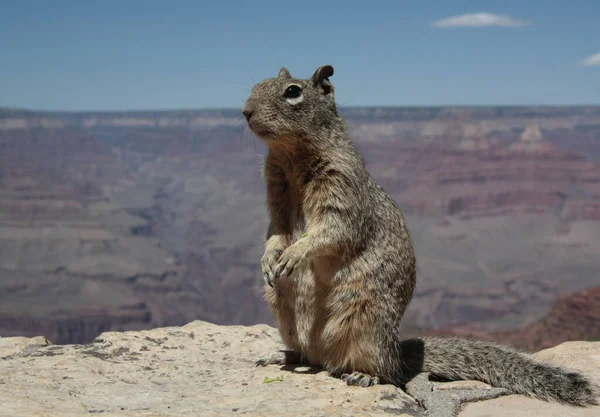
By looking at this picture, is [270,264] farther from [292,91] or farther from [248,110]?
[292,91]

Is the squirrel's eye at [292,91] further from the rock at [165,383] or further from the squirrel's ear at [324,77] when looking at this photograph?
the rock at [165,383]

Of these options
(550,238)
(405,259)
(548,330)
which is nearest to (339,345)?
(405,259)

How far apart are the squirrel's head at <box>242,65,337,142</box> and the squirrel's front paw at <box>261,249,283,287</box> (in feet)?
3.72

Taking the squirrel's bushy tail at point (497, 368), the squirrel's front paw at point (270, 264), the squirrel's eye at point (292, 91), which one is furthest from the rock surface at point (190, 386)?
the squirrel's eye at point (292, 91)

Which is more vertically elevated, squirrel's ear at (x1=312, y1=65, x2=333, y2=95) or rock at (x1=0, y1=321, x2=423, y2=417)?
squirrel's ear at (x1=312, y1=65, x2=333, y2=95)

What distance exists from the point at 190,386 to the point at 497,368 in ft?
9.75

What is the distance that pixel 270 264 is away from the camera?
6.08 m

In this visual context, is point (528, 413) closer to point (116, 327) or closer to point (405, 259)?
point (405, 259)

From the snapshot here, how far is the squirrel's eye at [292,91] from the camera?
19.3 ft

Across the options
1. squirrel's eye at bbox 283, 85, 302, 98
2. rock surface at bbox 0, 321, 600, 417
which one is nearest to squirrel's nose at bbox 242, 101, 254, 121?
squirrel's eye at bbox 283, 85, 302, 98

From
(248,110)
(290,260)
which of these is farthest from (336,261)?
(248,110)

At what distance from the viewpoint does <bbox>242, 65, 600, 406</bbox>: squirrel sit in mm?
5734

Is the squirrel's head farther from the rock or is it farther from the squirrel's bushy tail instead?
the squirrel's bushy tail

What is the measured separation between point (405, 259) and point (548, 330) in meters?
→ 43.6
